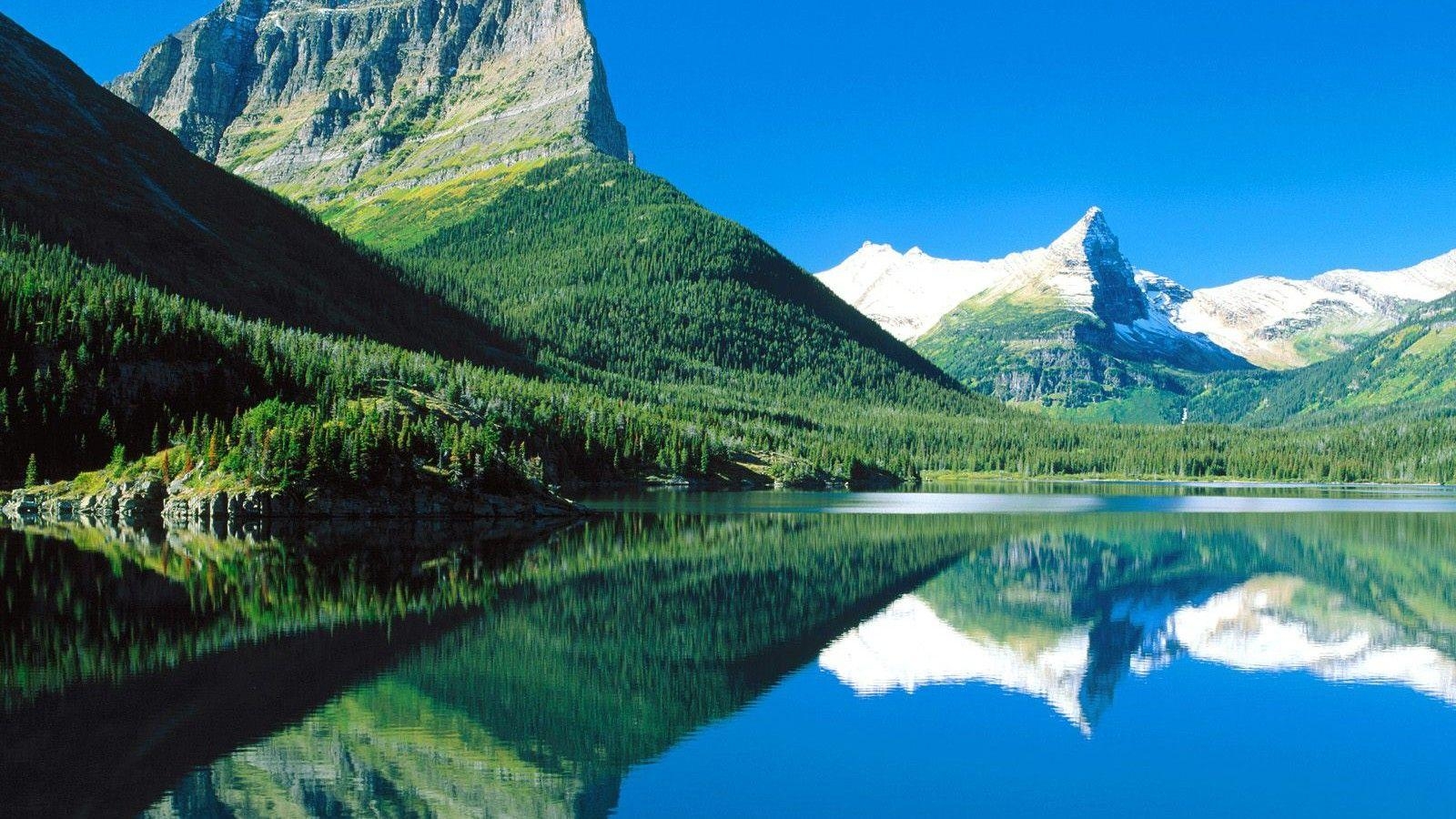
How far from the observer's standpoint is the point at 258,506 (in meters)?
108

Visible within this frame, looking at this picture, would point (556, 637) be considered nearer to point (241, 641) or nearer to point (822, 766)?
point (241, 641)

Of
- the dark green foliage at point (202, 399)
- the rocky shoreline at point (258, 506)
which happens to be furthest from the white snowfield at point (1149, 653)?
the dark green foliage at point (202, 399)

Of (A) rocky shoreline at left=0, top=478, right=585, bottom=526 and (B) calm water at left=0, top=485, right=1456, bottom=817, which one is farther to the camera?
(A) rocky shoreline at left=0, top=478, right=585, bottom=526

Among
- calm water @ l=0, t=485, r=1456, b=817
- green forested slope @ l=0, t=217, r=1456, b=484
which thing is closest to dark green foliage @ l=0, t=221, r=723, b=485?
green forested slope @ l=0, t=217, r=1456, b=484

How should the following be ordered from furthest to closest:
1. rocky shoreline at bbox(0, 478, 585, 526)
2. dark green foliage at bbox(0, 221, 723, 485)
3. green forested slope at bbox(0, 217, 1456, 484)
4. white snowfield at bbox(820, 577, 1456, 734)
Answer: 1. green forested slope at bbox(0, 217, 1456, 484)
2. dark green foliage at bbox(0, 221, 723, 485)
3. rocky shoreline at bbox(0, 478, 585, 526)
4. white snowfield at bbox(820, 577, 1456, 734)

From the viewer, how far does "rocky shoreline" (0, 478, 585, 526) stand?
108 meters

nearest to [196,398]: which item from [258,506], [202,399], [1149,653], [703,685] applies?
[202,399]

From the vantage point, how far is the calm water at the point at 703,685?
28984mm

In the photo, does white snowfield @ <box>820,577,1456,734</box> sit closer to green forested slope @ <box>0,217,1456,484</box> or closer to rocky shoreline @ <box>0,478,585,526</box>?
Answer: rocky shoreline @ <box>0,478,585,526</box>

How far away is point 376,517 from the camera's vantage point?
110 m

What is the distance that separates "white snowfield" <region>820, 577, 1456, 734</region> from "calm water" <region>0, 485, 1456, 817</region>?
0.73 ft

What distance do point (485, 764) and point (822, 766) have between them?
9119mm

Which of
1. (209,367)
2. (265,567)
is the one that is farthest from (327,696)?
(209,367)

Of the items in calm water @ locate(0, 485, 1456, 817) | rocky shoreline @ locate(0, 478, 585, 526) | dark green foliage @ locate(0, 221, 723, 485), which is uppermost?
dark green foliage @ locate(0, 221, 723, 485)
